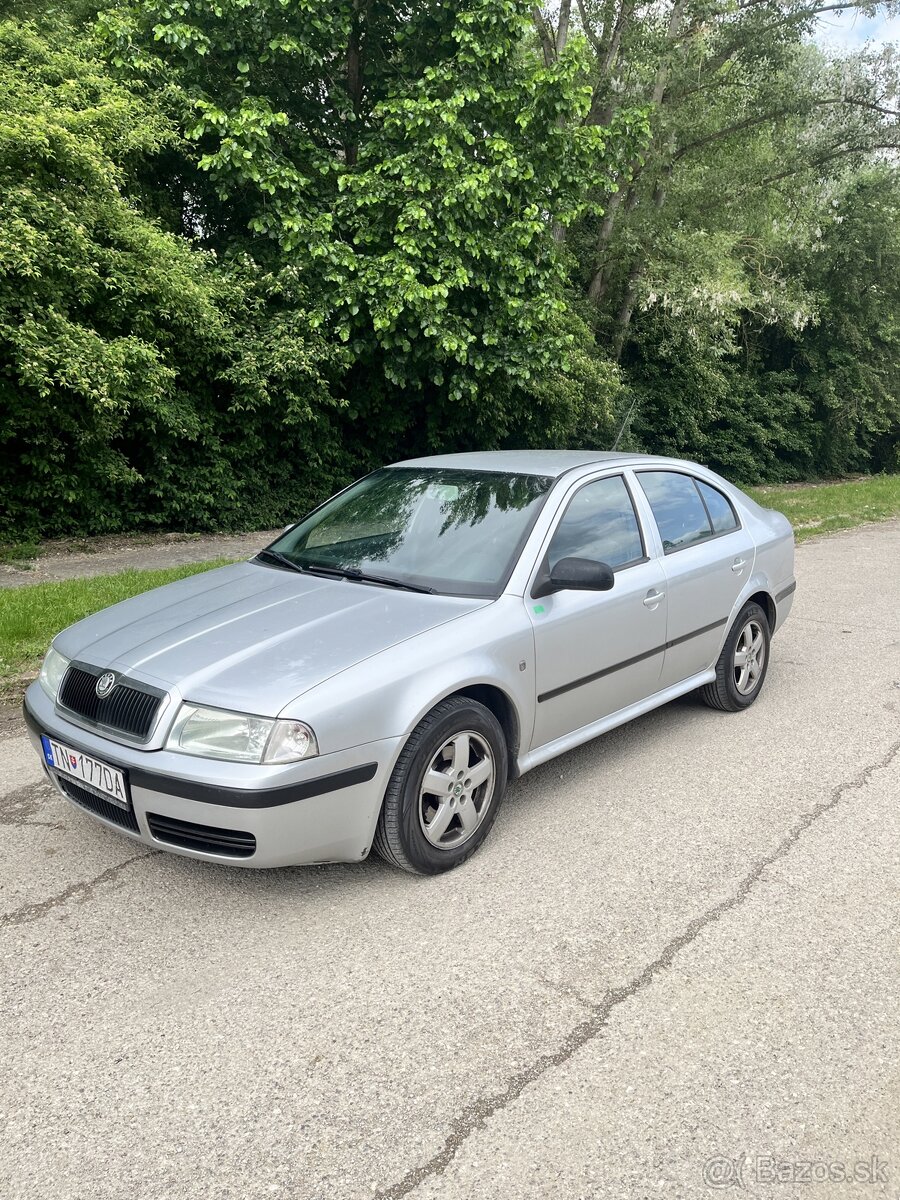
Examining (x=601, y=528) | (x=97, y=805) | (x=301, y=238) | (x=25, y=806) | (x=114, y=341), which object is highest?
(x=301, y=238)

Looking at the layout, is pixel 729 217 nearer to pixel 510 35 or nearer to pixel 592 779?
pixel 510 35

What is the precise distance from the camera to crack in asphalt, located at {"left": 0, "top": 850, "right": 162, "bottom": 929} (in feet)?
10.8

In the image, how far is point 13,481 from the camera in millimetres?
10625

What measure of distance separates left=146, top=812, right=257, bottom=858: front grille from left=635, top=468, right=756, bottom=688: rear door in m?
2.42

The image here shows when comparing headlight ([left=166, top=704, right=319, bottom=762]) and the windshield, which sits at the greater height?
the windshield

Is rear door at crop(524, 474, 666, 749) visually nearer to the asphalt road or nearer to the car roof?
the car roof

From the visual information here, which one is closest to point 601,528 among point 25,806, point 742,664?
point 742,664

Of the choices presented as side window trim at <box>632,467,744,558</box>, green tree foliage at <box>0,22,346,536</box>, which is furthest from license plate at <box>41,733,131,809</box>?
green tree foliage at <box>0,22,346,536</box>

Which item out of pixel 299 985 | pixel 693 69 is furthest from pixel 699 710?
pixel 693 69

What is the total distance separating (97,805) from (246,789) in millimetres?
758

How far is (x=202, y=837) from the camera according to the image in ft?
10.4

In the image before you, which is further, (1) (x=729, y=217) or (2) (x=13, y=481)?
(1) (x=729, y=217)

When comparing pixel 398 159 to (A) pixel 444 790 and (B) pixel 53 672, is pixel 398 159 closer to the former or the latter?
(B) pixel 53 672

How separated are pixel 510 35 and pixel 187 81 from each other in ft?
13.2
